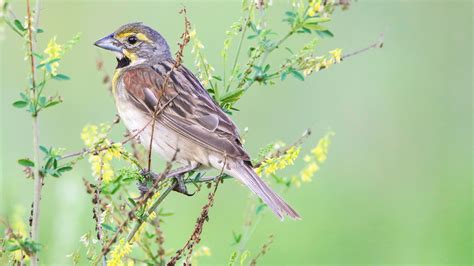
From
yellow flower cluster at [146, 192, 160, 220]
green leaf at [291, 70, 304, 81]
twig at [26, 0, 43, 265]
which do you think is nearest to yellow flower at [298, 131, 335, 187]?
green leaf at [291, 70, 304, 81]

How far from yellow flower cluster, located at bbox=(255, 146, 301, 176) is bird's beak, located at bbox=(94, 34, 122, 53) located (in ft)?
5.92

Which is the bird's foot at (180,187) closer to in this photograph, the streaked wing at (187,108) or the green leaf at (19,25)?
the streaked wing at (187,108)

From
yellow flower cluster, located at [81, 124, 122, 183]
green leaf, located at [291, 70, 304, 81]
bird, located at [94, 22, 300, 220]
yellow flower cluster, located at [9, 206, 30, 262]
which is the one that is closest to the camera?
yellow flower cluster, located at [9, 206, 30, 262]

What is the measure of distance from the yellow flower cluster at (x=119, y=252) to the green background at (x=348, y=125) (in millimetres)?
2982

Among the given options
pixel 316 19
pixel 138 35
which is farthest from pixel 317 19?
pixel 138 35

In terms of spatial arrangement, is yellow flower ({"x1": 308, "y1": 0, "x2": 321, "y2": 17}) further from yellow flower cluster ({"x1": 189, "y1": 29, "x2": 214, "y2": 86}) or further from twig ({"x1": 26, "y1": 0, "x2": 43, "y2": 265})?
twig ({"x1": 26, "y1": 0, "x2": 43, "y2": 265})

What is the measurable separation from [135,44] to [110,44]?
0.14 meters

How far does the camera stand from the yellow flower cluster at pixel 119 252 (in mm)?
3549

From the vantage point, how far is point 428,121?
33.4 feet

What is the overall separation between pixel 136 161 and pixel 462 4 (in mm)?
7967

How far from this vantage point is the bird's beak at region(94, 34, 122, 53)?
5496mm

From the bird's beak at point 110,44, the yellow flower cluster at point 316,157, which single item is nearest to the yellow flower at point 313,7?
the yellow flower cluster at point 316,157

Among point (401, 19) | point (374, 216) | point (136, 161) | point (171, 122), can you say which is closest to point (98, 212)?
point (136, 161)

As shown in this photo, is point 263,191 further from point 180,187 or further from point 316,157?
point 316,157
